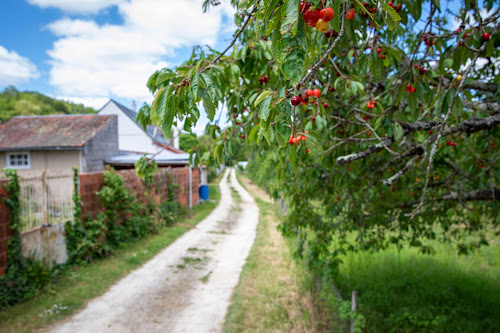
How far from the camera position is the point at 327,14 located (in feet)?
2.54

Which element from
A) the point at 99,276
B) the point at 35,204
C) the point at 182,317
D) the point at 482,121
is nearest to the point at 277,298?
the point at 182,317

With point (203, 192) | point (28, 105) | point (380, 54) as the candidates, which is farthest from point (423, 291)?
point (28, 105)

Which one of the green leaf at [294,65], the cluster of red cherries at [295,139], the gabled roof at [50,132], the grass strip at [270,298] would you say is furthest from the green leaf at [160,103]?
the gabled roof at [50,132]

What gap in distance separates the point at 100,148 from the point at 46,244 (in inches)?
374

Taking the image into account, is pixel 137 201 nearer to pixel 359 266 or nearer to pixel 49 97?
pixel 359 266

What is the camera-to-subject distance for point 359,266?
18.5ft

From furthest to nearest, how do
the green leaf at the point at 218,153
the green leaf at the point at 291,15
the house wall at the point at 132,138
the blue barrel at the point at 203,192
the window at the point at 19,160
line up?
the house wall at the point at 132,138 → the blue barrel at the point at 203,192 → the window at the point at 19,160 → the green leaf at the point at 218,153 → the green leaf at the point at 291,15

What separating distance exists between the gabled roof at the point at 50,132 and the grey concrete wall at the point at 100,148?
9.2 inches

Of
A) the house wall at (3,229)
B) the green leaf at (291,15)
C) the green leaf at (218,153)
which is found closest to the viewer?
the green leaf at (291,15)

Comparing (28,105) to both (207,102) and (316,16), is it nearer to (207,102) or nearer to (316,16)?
(207,102)

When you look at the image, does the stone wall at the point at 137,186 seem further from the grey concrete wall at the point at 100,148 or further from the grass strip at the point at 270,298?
the grey concrete wall at the point at 100,148

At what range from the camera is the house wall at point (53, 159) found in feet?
41.2

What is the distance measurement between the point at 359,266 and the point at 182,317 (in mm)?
3316

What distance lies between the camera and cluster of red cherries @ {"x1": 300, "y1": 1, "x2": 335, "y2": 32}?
783mm
